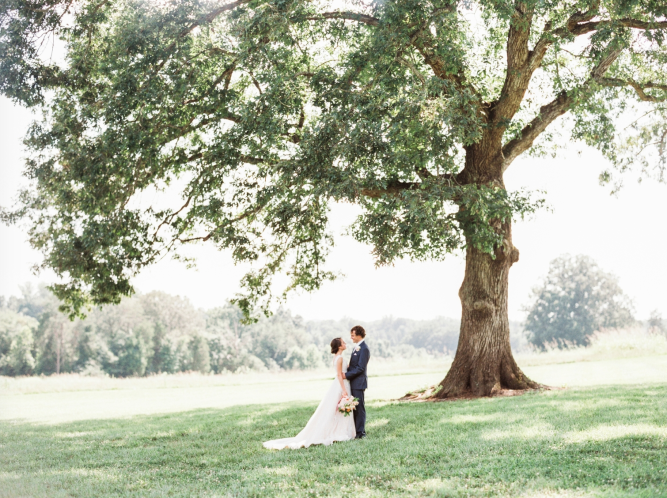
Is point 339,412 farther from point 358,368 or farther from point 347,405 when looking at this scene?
point 358,368

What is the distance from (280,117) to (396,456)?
7.76 m

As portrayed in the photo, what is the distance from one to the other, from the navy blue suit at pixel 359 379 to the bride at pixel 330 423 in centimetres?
10

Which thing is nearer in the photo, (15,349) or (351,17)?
(351,17)

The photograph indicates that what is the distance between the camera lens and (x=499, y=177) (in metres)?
15.8

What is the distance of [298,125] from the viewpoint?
15.9 m

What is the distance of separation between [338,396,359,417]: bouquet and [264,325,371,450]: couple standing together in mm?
128

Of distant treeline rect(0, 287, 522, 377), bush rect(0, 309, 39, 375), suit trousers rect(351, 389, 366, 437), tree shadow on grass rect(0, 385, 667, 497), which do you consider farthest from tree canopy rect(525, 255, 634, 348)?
suit trousers rect(351, 389, 366, 437)

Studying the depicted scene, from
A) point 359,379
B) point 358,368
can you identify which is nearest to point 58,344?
point 359,379

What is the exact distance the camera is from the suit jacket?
9969 mm

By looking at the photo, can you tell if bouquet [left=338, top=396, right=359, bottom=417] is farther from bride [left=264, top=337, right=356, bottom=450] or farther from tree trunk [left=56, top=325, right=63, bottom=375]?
tree trunk [left=56, top=325, right=63, bottom=375]

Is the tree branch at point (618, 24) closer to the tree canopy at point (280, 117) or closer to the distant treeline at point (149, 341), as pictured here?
the tree canopy at point (280, 117)

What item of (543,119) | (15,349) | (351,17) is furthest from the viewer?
(15,349)

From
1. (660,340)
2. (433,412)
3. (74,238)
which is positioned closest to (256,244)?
(74,238)

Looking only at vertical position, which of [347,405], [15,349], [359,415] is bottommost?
[359,415]
